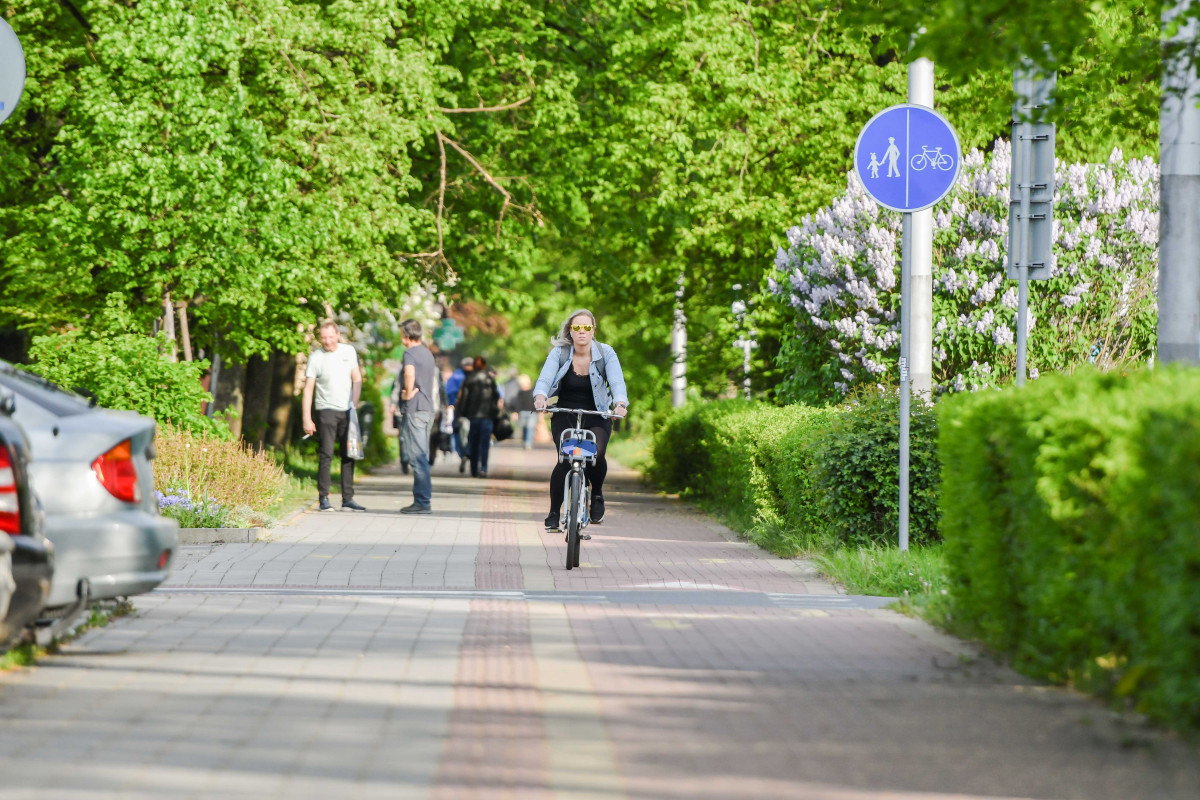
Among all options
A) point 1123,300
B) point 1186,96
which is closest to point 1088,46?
point 1186,96

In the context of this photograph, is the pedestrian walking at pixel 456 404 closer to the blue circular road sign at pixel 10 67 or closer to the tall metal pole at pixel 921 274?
the tall metal pole at pixel 921 274

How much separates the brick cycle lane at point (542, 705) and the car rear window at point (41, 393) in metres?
1.08

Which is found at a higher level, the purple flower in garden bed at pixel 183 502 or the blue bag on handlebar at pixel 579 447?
the blue bag on handlebar at pixel 579 447

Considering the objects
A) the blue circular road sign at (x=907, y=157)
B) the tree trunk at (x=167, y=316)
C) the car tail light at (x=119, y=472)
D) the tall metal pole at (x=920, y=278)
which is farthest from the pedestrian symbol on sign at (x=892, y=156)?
the tree trunk at (x=167, y=316)

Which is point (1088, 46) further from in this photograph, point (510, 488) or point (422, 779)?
point (510, 488)

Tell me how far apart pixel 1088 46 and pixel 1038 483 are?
6.12 meters

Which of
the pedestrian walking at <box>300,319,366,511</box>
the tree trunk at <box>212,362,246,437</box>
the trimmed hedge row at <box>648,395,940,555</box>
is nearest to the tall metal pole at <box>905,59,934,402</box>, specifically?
the trimmed hedge row at <box>648,395,940,555</box>

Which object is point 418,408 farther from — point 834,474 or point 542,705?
point 542,705

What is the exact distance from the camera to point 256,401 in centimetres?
2647

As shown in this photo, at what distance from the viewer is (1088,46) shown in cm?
1163

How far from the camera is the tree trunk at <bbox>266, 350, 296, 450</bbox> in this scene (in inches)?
1112

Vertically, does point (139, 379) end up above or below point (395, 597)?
above

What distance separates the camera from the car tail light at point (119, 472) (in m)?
7.09

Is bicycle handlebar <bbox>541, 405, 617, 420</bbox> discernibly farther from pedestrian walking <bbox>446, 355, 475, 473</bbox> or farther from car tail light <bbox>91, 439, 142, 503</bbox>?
pedestrian walking <bbox>446, 355, 475, 473</bbox>
